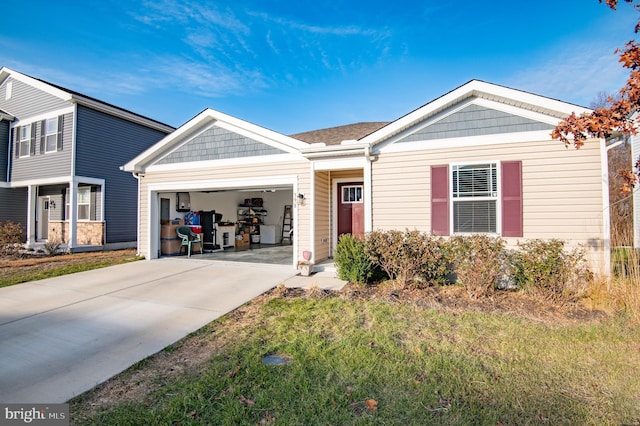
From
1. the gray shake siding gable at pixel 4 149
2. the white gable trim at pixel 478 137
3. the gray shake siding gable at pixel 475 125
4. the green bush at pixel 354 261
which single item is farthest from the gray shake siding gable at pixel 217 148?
the gray shake siding gable at pixel 4 149

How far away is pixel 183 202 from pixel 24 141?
898cm

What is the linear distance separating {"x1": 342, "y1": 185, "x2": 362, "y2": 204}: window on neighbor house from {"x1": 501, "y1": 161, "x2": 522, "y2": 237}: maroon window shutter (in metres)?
3.89

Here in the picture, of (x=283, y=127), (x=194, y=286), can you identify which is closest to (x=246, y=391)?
(x=194, y=286)

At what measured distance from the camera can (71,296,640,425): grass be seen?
2449 millimetres

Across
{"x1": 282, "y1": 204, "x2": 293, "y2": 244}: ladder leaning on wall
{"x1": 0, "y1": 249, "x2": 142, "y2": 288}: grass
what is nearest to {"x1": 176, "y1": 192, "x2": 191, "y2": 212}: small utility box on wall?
{"x1": 0, "y1": 249, "x2": 142, "y2": 288}: grass

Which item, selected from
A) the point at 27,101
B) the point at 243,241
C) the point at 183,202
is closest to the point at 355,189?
the point at 183,202

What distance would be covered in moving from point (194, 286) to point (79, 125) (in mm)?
10313

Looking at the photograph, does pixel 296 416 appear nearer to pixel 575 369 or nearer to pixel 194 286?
pixel 575 369

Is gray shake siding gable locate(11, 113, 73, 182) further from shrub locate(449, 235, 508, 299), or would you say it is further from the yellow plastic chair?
shrub locate(449, 235, 508, 299)

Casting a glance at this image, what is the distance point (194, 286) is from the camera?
665cm

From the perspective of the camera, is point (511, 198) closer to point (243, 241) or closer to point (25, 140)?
point (243, 241)

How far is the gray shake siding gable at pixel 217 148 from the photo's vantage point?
883cm

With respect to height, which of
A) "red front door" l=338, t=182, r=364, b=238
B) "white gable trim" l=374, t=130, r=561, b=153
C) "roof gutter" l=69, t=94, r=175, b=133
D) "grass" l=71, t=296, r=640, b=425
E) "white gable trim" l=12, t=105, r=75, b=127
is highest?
"roof gutter" l=69, t=94, r=175, b=133

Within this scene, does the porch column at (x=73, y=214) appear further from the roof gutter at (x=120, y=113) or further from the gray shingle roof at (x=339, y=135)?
the gray shingle roof at (x=339, y=135)
